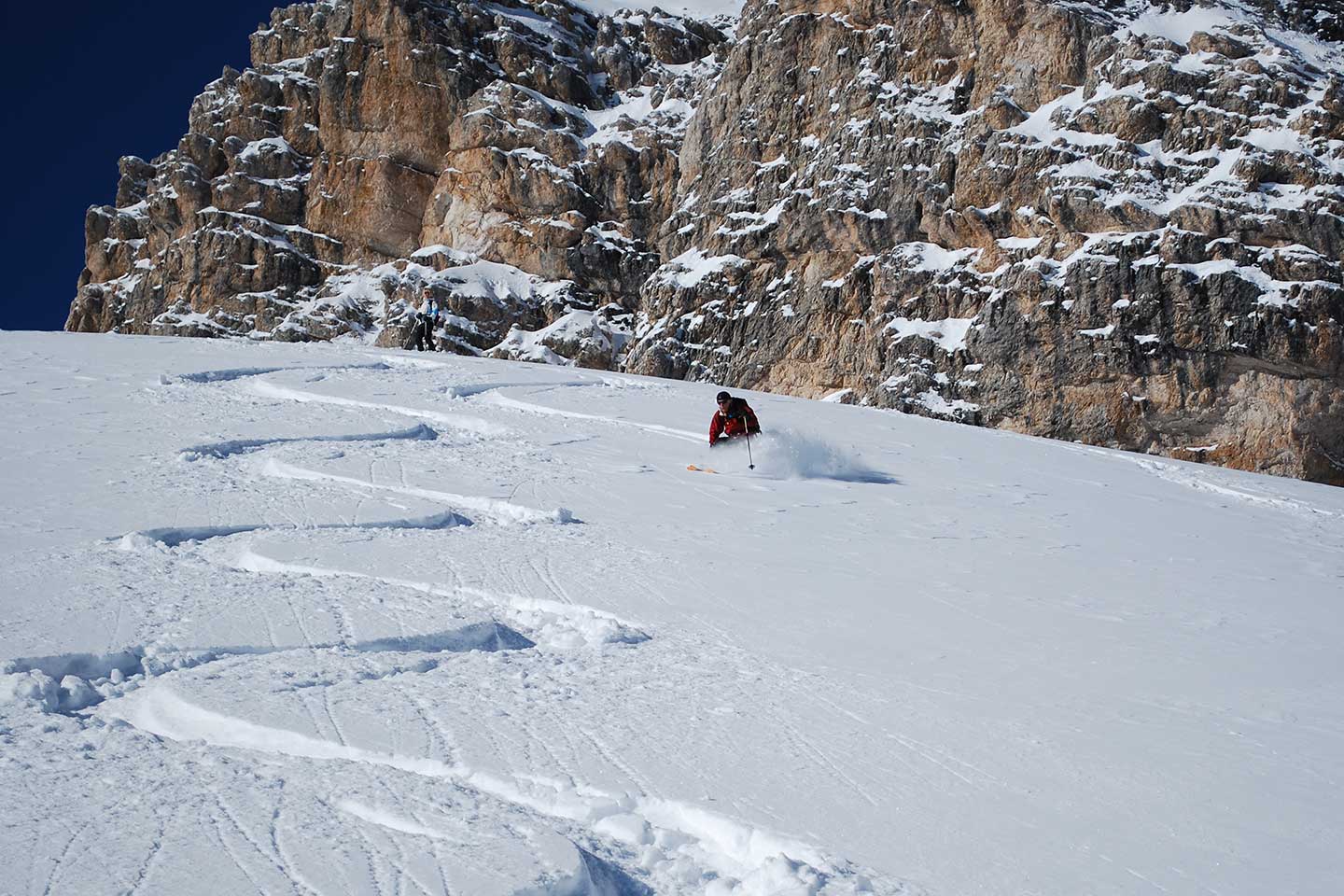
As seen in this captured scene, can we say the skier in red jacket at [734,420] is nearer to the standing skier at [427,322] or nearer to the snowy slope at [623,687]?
the snowy slope at [623,687]

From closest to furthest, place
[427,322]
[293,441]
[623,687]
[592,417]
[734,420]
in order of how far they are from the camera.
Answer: [623,687] → [293,441] → [734,420] → [592,417] → [427,322]

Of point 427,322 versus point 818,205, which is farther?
point 818,205

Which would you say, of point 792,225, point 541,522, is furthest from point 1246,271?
point 541,522

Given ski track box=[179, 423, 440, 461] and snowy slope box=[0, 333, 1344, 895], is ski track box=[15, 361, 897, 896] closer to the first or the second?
snowy slope box=[0, 333, 1344, 895]

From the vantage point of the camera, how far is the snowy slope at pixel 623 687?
2.75m

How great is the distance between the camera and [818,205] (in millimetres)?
44625

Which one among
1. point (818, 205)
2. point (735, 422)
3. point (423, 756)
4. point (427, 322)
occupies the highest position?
point (818, 205)

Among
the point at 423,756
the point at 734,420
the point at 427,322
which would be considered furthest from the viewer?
the point at 427,322

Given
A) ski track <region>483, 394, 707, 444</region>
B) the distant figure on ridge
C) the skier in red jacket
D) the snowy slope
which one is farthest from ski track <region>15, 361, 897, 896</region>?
the distant figure on ridge

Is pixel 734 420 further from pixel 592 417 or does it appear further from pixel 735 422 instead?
pixel 592 417

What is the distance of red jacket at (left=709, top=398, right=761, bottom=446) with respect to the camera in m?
10.2

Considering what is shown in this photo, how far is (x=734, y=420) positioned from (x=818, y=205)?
36646 mm

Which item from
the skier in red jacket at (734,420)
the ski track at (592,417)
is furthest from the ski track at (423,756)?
the ski track at (592,417)

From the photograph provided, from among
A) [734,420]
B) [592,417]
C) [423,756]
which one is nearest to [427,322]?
[592,417]
